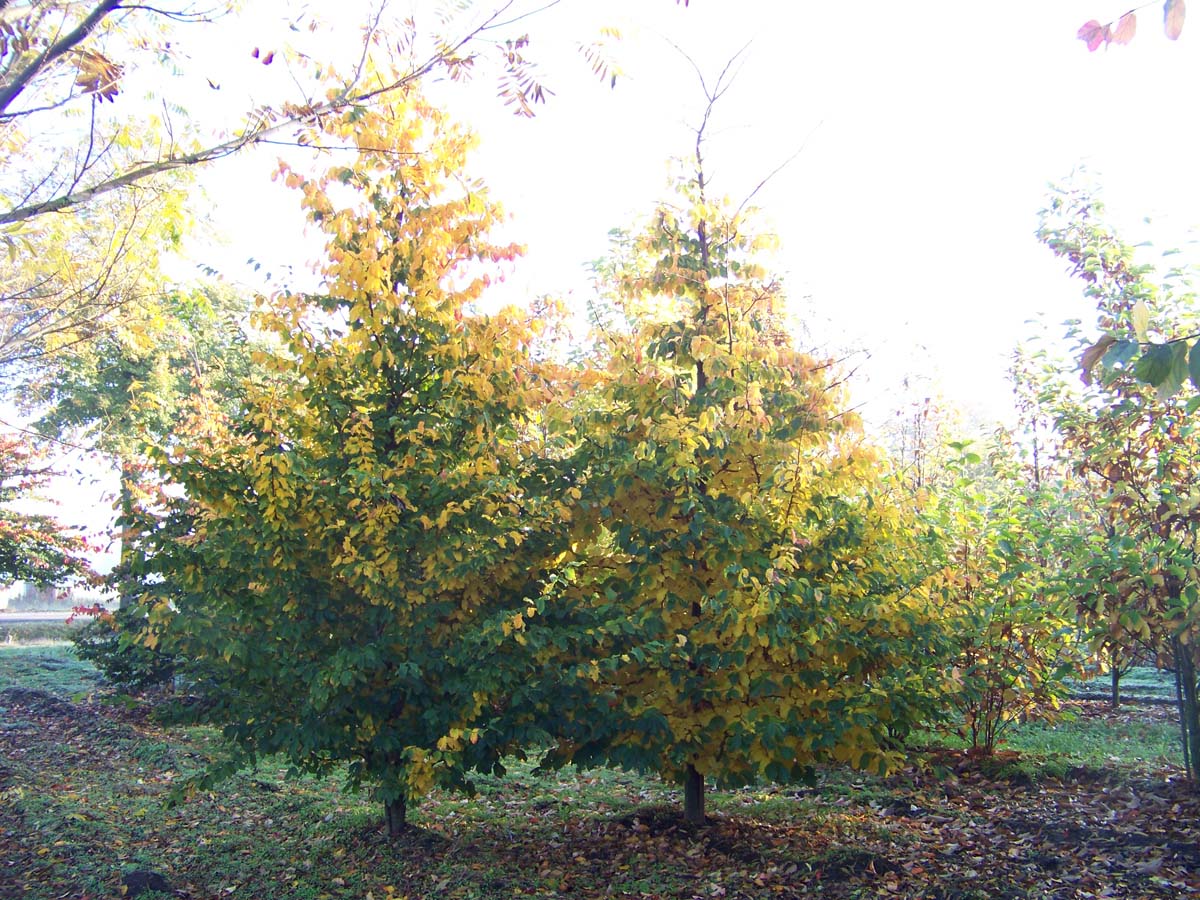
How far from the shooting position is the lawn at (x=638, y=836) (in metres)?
4.83

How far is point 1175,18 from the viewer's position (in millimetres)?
2039

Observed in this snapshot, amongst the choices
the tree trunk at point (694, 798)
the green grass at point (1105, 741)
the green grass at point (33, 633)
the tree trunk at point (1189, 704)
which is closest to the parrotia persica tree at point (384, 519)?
the tree trunk at point (694, 798)

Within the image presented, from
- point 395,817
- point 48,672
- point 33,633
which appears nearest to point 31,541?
point 48,672

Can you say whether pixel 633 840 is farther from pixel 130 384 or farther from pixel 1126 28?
pixel 130 384

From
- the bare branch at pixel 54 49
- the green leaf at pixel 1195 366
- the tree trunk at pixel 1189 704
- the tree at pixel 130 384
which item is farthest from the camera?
the tree at pixel 130 384

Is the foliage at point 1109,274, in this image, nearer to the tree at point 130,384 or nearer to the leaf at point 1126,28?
the leaf at point 1126,28

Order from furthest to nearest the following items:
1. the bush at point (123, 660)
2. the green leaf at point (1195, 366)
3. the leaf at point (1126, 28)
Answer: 1. the bush at point (123, 660)
2. the leaf at point (1126, 28)
3. the green leaf at point (1195, 366)

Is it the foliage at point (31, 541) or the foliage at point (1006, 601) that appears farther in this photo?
the foliage at point (31, 541)

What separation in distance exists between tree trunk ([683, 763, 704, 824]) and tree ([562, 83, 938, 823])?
45 centimetres

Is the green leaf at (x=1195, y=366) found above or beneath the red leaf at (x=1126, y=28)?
beneath

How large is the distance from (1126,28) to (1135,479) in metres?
4.29

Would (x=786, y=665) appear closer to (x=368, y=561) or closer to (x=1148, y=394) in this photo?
(x=368, y=561)

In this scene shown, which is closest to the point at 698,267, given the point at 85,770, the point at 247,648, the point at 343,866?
the point at 247,648

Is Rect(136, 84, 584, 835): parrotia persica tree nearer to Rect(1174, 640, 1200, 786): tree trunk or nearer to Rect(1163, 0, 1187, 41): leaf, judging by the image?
Rect(1163, 0, 1187, 41): leaf
